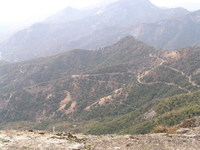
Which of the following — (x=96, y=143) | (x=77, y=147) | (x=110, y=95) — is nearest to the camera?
(x=77, y=147)

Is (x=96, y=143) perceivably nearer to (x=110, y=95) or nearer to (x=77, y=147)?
(x=77, y=147)

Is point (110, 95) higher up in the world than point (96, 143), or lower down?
lower down

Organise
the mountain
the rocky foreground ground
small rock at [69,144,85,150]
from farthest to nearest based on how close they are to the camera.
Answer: the mountain, the rocky foreground ground, small rock at [69,144,85,150]

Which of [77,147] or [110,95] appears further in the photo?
[110,95]

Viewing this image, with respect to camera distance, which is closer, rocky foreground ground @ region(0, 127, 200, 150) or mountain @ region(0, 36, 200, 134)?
rocky foreground ground @ region(0, 127, 200, 150)

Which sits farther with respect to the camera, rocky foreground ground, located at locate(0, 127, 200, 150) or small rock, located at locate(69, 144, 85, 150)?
rocky foreground ground, located at locate(0, 127, 200, 150)

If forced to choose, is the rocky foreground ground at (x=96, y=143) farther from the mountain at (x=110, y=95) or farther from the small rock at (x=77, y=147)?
the mountain at (x=110, y=95)

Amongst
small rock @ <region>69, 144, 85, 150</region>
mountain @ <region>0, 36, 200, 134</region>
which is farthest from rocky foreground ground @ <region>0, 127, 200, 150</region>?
mountain @ <region>0, 36, 200, 134</region>

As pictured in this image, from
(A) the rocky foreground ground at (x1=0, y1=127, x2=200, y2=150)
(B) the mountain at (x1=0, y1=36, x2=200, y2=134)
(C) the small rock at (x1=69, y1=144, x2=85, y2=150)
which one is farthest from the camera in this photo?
(B) the mountain at (x1=0, y1=36, x2=200, y2=134)

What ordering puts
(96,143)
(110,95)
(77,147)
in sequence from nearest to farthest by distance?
(77,147) < (96,143) < (110,95)

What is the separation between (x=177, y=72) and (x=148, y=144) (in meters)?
116

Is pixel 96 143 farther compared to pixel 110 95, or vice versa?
pixel 110 95

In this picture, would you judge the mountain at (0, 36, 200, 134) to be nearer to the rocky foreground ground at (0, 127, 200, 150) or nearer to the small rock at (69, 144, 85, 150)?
the rocky foreground ground at (0, 127, 200, 150)

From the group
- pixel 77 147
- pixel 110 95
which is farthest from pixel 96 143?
pixel 110 95
